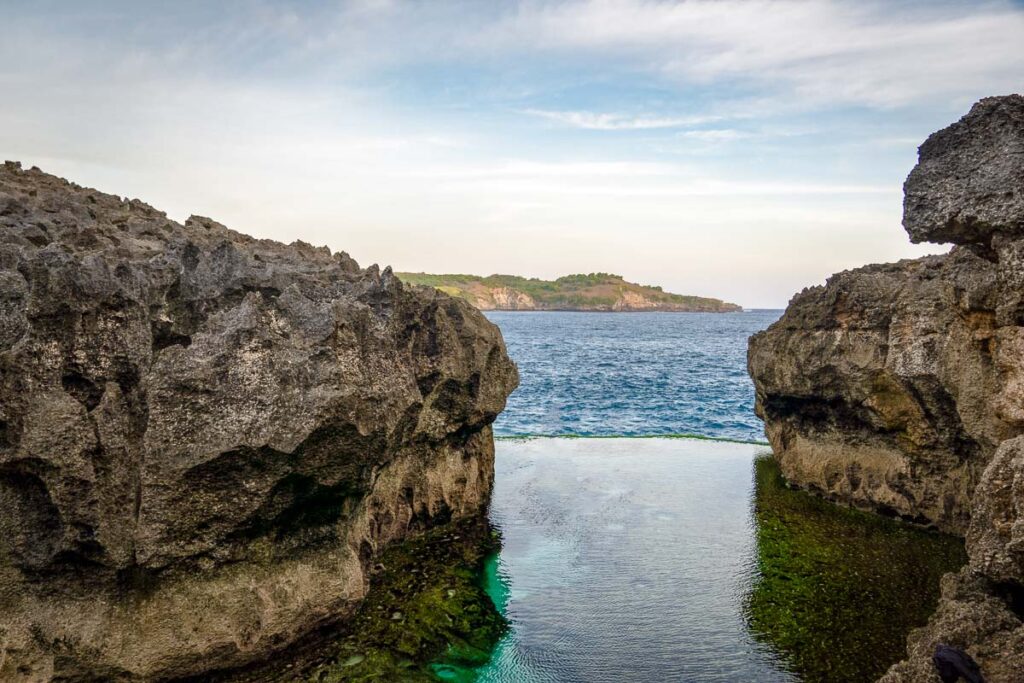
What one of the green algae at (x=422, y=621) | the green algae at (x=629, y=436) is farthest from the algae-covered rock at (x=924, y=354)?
the green algae at (x=422, y=621)

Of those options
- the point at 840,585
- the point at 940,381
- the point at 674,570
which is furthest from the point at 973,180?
the point at 674,570

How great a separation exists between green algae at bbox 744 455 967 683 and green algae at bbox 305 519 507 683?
5.52m

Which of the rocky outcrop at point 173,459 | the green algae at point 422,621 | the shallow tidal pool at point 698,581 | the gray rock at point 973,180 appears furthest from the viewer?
the shallow tidal pool at point 698,581

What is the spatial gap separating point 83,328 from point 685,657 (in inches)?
443

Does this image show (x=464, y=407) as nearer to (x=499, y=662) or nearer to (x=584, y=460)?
(x=499, y=662)

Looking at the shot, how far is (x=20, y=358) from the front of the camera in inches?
396

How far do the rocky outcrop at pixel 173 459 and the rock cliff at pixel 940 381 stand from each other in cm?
856

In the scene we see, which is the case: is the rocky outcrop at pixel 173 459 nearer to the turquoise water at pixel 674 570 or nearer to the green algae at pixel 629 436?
the turquoise water at pixel 674 570

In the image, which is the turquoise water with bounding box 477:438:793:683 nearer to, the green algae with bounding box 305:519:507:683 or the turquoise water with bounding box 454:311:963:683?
the turquoise water with bounding box 454:311:963:683

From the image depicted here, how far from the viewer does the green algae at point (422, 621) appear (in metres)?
12.4

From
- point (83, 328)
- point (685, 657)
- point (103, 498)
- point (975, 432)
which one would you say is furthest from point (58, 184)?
point (975, 432)

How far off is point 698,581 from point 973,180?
401 inches

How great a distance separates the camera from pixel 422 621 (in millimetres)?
14266

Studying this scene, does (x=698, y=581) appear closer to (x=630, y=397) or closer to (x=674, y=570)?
(x=674, y=570)
